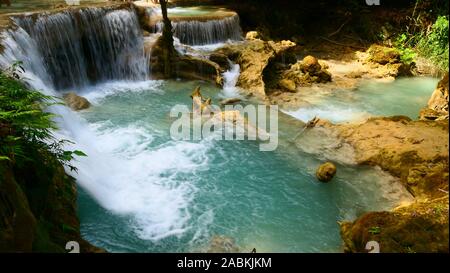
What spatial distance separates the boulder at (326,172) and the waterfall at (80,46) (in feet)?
23.9

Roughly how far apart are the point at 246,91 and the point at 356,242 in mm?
7281

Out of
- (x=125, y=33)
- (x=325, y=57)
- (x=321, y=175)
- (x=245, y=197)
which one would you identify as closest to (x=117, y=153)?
(x=245, y=197)

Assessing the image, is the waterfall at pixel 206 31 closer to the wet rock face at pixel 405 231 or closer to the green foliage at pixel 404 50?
the green foliage at pixel 404 50

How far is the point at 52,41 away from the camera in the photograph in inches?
429

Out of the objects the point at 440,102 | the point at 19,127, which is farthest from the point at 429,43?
the point at 19,127

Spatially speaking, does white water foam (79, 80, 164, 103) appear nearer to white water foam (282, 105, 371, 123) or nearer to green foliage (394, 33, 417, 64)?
white water foam (282, 105, 371, 123)

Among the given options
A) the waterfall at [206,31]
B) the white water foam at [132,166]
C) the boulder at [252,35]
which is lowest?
the white water foam at [132,166]

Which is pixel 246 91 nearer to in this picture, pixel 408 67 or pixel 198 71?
pixel 198 71

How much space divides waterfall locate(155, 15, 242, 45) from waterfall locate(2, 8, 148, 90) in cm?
167

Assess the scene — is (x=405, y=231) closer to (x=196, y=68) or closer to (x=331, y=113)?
(x=331, y=113)

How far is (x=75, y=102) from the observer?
9.91 meters

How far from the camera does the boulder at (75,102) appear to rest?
979 cm

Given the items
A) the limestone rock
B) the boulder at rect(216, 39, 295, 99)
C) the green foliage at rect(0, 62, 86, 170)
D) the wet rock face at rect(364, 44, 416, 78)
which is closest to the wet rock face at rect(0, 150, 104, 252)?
the green foliage at rect(0, 62, 86, 170)

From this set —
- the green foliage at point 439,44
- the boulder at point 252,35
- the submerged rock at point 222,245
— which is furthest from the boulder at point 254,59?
the submerged rock at point 222,245
